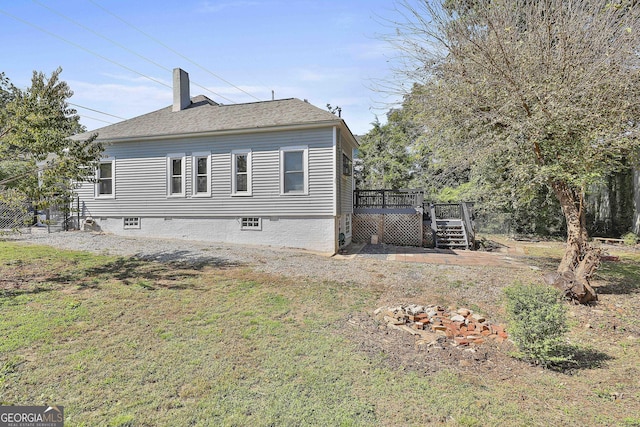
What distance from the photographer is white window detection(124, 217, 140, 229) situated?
41.1 feet

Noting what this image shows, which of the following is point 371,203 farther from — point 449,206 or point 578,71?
point 578,71

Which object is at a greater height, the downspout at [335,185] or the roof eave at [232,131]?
the roof eave at [232,131]

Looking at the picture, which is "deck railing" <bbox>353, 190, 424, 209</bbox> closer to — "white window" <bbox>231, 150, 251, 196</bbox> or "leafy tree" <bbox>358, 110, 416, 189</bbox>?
"white window" <bbox>231, 150, 251, 196</bbox>

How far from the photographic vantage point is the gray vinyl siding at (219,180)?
1066cm

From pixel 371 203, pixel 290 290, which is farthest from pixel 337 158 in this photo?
pixel 290 290

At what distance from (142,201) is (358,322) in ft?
36.0

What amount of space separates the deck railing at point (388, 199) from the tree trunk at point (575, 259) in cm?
652

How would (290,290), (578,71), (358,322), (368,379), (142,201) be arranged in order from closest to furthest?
1. (368,379)
2. (358,322)
3. (578,71)
4. (290,290)
5. (142,201)

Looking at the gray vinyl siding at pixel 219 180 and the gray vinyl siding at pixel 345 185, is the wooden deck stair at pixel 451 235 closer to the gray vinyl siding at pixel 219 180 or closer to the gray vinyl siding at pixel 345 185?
the gray vinyl siding at pixel 345 185

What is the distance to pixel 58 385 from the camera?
2.93 meters

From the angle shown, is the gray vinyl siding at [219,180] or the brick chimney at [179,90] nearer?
the gray vinyl siding at [219,180]

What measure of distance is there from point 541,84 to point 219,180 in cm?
975

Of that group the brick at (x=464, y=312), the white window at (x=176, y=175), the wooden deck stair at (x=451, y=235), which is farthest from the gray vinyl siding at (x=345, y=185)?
the brick at (x=464, y=312)

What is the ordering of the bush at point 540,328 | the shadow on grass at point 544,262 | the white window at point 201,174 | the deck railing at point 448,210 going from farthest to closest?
the deck railing at point 448,210 < the white window at point 201,174 < the shadow on grass at point 544,262 < the bush at point 540,328
